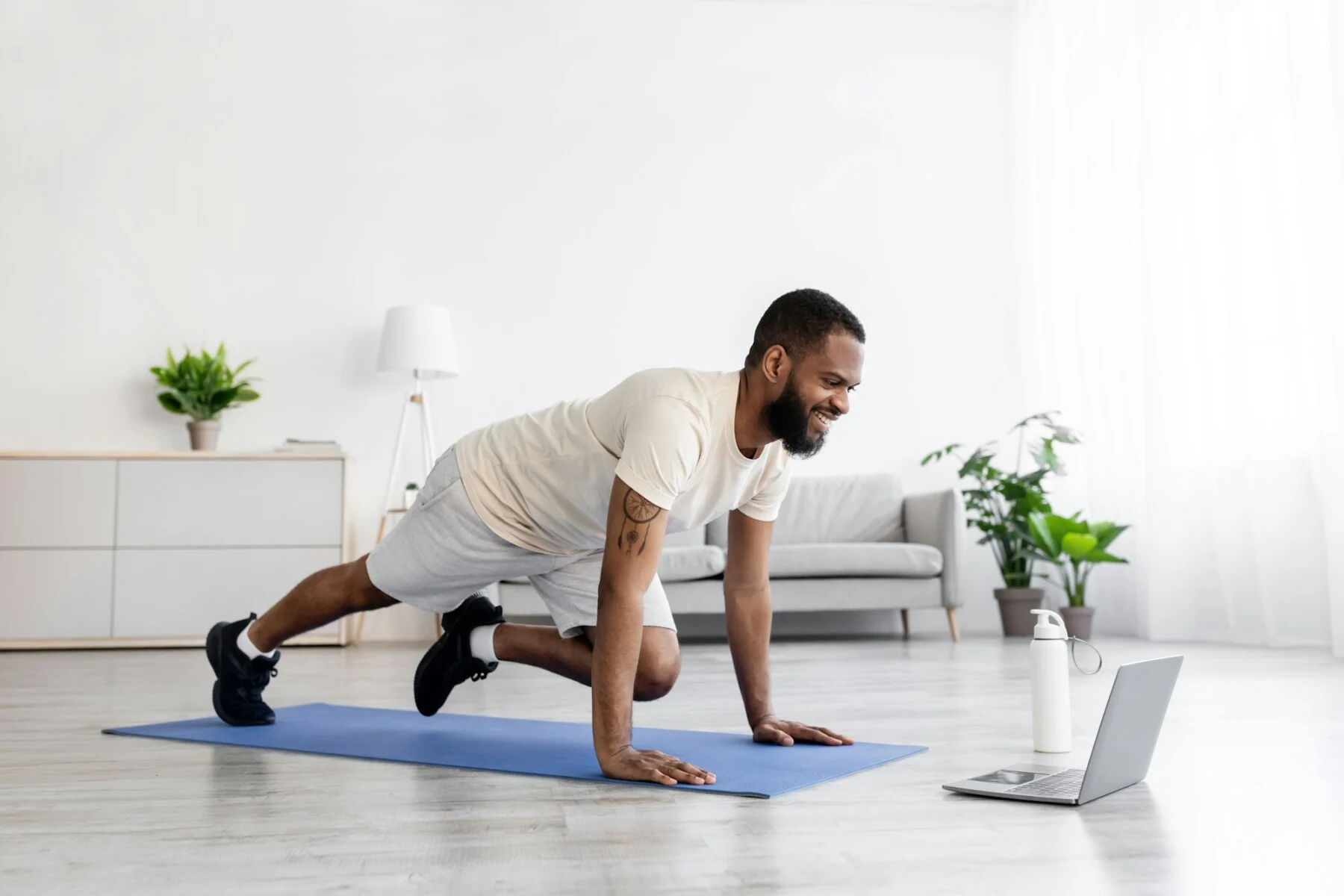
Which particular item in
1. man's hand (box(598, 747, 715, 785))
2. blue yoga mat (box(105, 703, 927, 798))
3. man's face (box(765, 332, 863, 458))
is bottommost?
blue yoga mat (box(105, 703, 927, 798))

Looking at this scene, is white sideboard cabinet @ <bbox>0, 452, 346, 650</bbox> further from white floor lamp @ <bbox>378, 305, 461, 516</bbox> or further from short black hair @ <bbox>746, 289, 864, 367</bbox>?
short black hair @ <bbox>746, 289, 864, 367</bbox>

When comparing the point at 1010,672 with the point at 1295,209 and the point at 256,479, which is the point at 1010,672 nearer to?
the point at 1295,209

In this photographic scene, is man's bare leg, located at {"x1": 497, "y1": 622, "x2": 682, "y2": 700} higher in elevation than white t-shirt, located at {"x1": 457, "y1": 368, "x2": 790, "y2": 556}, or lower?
lower

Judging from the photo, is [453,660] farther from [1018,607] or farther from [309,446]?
[1018,607]

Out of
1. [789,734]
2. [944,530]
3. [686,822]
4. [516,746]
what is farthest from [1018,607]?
[686,822]

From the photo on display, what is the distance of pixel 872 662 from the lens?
390cm

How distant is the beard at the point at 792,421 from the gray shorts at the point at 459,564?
443 mm

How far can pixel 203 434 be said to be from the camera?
201 inches

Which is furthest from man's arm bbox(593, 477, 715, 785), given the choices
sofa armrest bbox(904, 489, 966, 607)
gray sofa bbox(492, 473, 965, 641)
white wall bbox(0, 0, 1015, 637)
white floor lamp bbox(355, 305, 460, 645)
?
white wall bbox(0, 0, 1015, 637)

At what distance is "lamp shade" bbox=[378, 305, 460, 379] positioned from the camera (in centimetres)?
507

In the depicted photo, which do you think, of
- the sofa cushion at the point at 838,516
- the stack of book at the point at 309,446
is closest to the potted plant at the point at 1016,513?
the sofa cushion at the point at 838,516

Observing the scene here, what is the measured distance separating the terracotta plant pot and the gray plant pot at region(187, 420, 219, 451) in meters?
3.76

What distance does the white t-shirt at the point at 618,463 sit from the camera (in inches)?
66.5

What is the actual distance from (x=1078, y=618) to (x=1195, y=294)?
4.66ft
